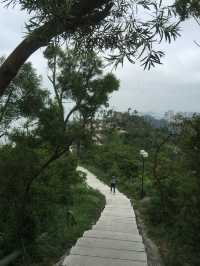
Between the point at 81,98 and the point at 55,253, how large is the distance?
3807mm

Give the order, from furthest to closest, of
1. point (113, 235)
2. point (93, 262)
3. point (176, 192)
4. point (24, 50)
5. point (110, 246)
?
point (113, 235)
point (110, 246)
point (176, 192)
point (93, 262)
point (24, 50)

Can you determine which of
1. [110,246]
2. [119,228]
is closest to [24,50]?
[110,246]

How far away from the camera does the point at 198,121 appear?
24.4 ft

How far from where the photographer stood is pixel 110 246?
1012 cm

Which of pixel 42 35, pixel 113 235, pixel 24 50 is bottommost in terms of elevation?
pixel 113 235

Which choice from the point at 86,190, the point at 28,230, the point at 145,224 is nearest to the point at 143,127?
the point at 86,190

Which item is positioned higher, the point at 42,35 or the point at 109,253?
the point at 42,35

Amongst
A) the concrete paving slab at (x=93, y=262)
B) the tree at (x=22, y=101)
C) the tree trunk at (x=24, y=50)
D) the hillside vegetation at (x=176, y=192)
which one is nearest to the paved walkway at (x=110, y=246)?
the concrete paving slab at (x=93, y=262)

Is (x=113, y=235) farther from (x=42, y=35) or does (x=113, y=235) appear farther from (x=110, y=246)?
(x=42, y=35)

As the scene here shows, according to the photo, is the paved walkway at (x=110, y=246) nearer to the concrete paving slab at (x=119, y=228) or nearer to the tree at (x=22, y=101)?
the concrete paving slab at (x=119, y=228)

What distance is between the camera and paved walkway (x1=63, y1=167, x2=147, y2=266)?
8578 mm

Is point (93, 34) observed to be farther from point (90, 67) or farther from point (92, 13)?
point (90, 67)

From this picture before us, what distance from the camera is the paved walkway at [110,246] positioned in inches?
338

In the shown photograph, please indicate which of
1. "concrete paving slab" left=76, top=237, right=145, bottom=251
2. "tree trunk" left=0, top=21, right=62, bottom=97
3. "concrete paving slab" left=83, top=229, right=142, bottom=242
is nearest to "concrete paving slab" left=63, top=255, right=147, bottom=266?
"concrete paving slab" left=76, top=237, right=145, bottom=251
